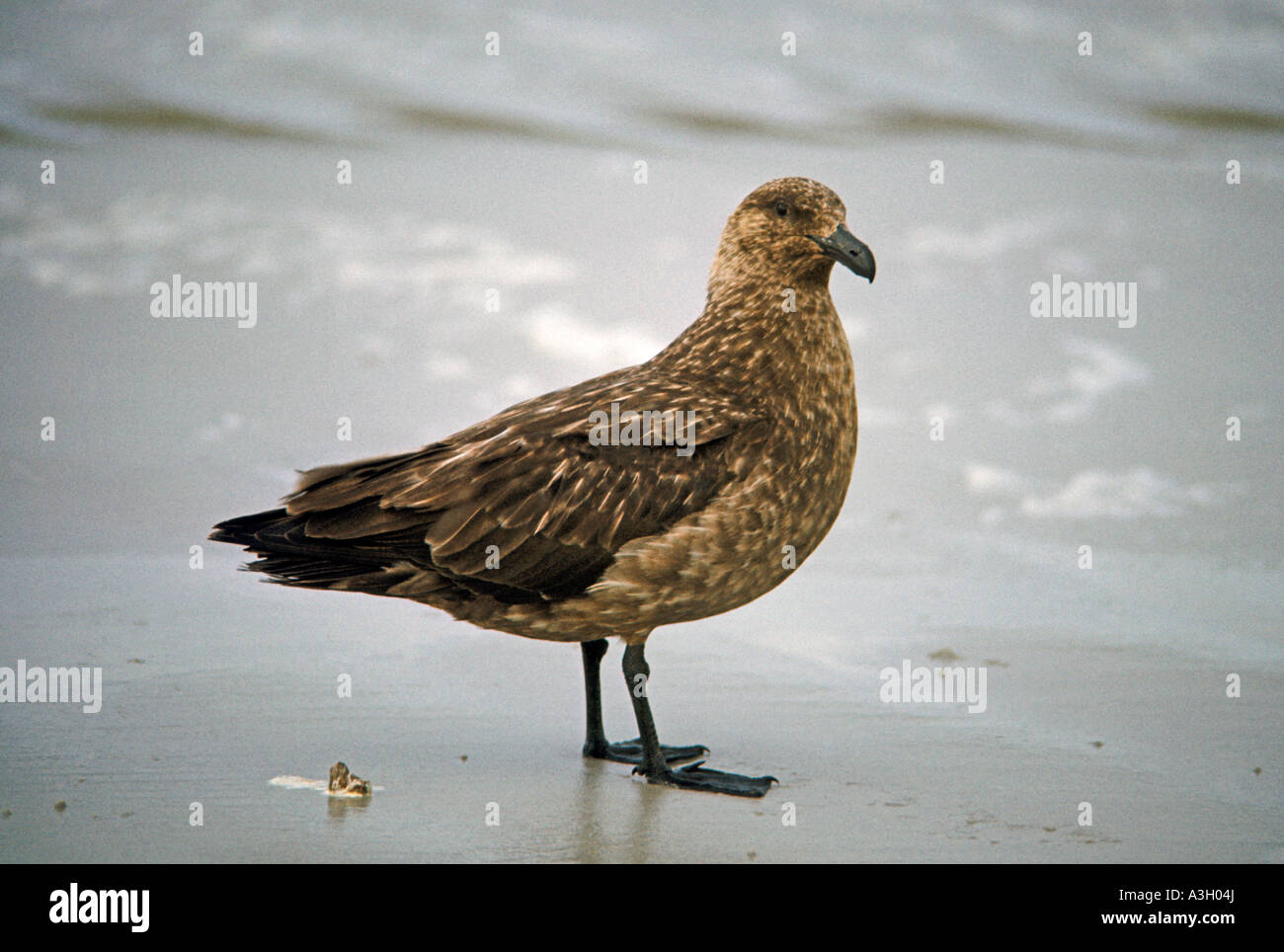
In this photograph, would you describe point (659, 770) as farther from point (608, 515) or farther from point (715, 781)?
point (608, 515)

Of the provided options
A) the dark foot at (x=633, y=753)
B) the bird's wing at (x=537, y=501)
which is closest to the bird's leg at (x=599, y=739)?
the dark foot at (x=633, y=753)

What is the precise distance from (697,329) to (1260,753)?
2.28 metres

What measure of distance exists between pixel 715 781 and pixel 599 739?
476 millimetres

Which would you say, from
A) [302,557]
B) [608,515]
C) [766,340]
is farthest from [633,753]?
[766,340]

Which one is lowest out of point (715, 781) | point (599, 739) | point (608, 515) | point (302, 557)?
point (715, 781)

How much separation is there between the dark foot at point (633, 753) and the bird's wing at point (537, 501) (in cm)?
60

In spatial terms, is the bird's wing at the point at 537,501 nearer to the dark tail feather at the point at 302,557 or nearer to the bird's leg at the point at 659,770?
the dark tail feather at the point at 302,557

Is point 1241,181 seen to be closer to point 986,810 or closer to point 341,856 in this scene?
point 986,810

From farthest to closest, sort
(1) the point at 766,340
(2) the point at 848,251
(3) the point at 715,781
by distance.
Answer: (1) the point at 766,340 → (2) the point at 848,251 → (3) the point at 715,781

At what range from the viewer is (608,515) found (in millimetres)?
4551

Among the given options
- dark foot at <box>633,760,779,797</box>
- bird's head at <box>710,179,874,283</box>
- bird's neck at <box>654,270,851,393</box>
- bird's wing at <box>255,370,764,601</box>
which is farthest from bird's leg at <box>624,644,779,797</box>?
bird's head at <box>710,179,874,283</box>

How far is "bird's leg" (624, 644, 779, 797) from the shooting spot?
4508mm

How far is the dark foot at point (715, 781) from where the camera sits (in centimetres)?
447

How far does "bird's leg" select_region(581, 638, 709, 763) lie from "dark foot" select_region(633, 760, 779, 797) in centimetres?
16
